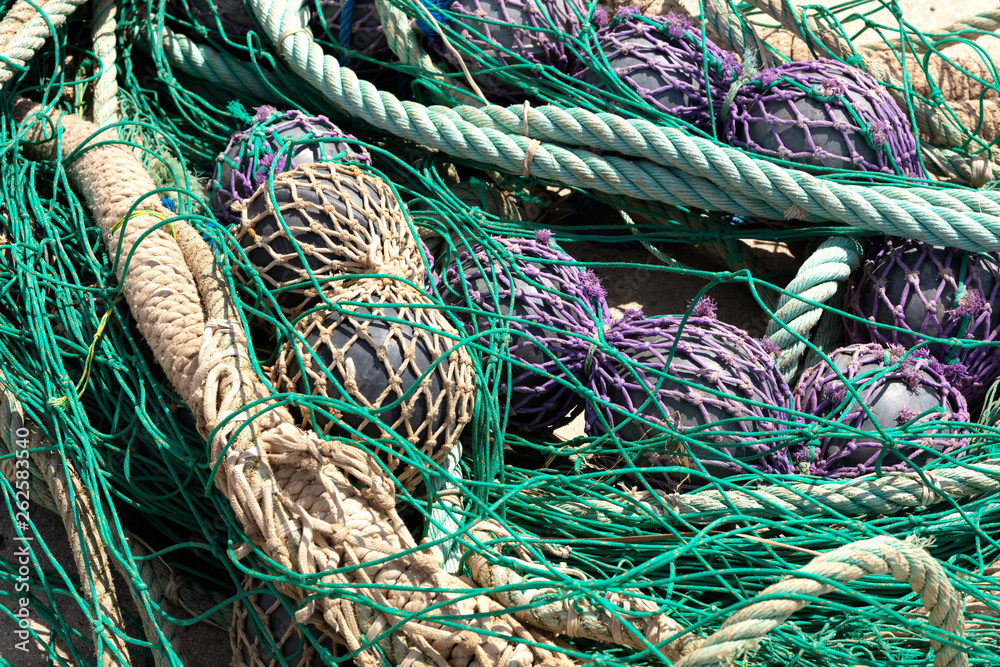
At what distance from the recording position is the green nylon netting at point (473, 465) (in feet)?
6.32

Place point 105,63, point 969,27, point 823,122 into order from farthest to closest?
1. point 969,27
2. point 105,63
3. point 823,122

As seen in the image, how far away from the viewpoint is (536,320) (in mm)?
2316

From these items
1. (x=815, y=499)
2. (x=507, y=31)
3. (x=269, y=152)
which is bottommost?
(x=815, y=499)

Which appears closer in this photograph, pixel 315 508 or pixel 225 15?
pixel 315 508

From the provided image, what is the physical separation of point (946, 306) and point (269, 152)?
6.30 ft

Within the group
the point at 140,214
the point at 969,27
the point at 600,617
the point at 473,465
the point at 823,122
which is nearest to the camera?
the point at 600,617

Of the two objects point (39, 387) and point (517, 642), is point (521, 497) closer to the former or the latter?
point (517, 642)

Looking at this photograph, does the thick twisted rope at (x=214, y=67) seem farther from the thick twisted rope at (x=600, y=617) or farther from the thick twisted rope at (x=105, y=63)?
the thick twisted rope at (x=600, y=617)

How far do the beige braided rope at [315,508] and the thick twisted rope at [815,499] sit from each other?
0.41 m

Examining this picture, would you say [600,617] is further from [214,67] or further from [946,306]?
[214,67]

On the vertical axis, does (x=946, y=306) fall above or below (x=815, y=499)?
above

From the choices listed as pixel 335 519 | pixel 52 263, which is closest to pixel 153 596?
pixel 335 519

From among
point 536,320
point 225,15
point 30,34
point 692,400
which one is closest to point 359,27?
point 225,15

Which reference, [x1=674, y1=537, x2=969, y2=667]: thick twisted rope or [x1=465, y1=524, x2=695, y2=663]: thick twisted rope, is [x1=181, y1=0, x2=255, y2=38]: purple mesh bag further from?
[x1=674, y1=537, x2=969, y2=667]: thick twisted rope
